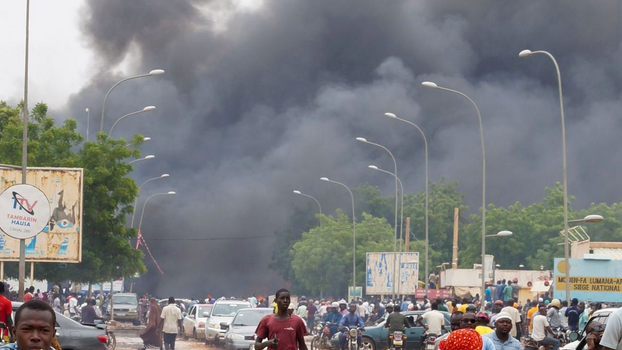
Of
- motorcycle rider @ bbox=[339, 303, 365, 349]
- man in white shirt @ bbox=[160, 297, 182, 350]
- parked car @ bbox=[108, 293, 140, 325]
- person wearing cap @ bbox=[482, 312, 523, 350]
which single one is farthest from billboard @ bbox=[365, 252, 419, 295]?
person wearing cap @ bbox=[482, 312, 523, 350]

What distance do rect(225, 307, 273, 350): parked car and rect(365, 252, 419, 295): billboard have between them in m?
40.7

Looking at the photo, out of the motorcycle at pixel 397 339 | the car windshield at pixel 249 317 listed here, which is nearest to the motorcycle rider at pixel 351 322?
the motorcycle at pixel 397 339

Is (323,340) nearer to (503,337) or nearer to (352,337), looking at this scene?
(352,337)

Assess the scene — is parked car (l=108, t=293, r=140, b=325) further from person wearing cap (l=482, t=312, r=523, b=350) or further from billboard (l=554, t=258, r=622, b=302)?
person wearing cap (l=482, t=312, r=523, b=350)

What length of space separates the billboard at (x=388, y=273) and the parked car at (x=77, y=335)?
51760 mm

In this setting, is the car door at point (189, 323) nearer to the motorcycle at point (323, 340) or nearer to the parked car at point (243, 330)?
the motorcycle at point (323, 340)

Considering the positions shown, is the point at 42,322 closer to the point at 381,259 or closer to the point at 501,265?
the point at 381,259

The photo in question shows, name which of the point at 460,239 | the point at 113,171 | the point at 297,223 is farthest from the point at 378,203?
the point at 113,171

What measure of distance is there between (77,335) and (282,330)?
5634 millimetres

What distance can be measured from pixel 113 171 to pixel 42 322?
37.8 meters

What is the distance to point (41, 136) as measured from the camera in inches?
1647

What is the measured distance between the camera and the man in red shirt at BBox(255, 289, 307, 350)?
11797 millimetres

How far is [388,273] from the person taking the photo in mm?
69938

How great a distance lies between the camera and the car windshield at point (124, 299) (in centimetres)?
6016
